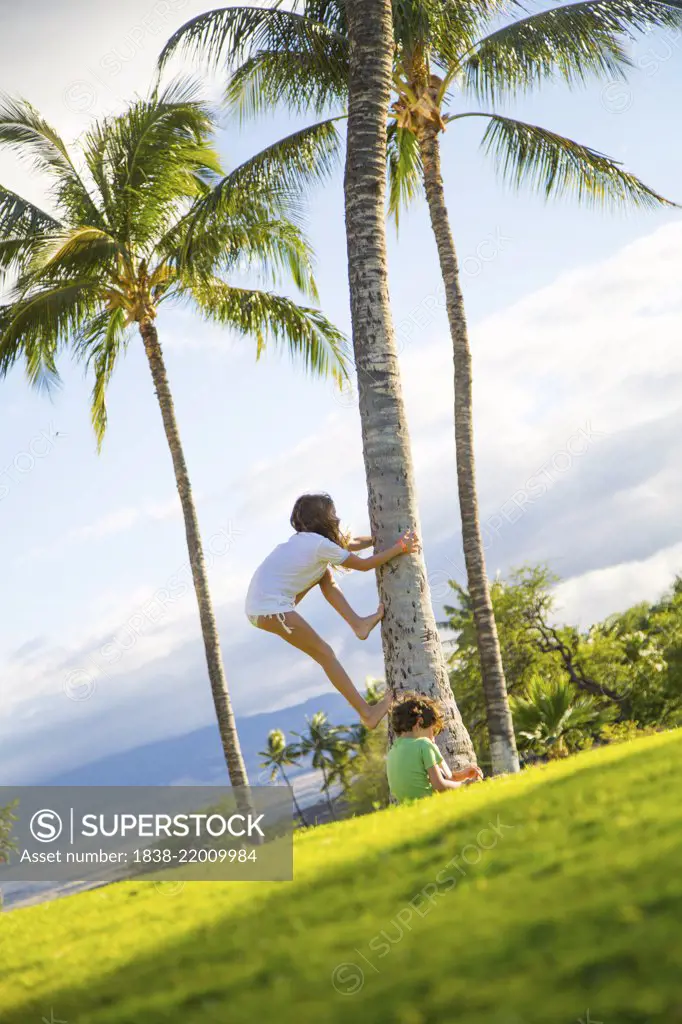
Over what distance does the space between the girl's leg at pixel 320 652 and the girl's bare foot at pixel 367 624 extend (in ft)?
1.08

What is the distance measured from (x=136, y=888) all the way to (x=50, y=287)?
1435 centimetres

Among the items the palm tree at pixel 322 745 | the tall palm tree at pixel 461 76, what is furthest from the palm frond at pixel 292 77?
the palm tree at pixel 322 745

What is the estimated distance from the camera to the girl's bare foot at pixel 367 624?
805 cm

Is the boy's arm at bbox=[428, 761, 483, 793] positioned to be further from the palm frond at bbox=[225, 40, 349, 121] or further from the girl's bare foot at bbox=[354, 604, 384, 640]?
the palm frond at bbox=[225, 40, 349, 121]

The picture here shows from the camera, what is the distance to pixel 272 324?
774 inches

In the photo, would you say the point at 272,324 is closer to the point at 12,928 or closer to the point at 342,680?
the point at 342,680

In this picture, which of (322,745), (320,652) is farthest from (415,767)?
(322,745)

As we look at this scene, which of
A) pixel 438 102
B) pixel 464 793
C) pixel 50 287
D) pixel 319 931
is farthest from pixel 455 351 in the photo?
pixel 319 931

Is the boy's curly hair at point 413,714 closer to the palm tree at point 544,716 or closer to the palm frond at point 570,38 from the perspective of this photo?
the palm frond at point 570,38

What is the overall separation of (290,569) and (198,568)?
38.0 ft

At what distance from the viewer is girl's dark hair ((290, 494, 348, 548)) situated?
7.91 m

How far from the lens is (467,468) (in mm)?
16516

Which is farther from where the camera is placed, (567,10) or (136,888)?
(567,10)

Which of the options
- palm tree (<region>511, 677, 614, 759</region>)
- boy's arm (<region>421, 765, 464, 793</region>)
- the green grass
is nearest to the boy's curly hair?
boy's arm (<region>421, 765, 464, 793</region>)
